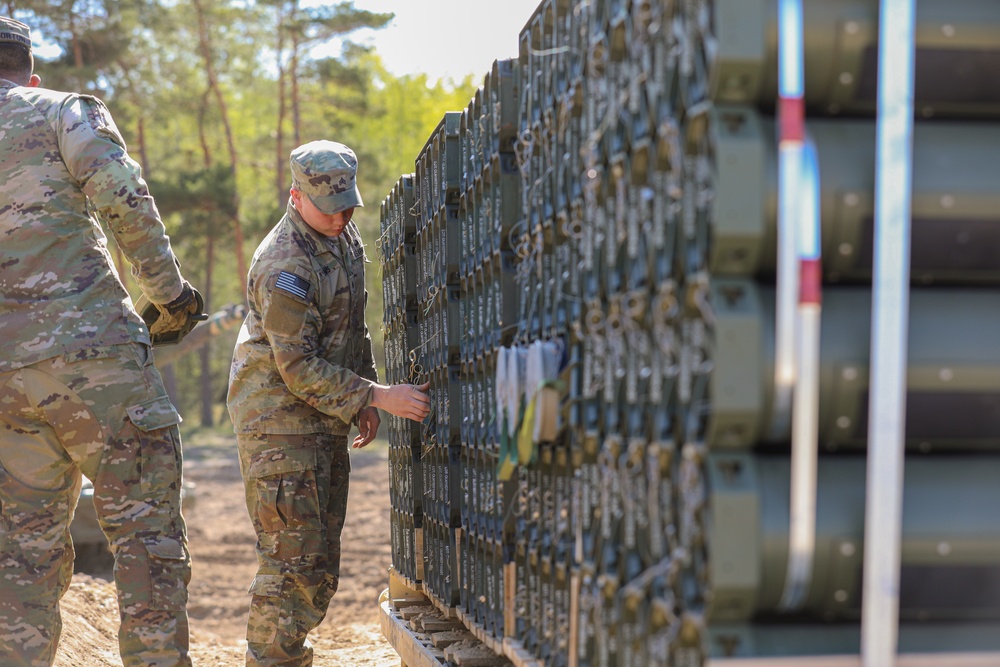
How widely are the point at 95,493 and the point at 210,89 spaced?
2842 cm

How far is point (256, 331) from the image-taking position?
16.6 ft

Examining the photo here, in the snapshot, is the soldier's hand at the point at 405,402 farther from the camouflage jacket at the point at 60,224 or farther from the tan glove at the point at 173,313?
the camouflage jacket at the point at 60,224

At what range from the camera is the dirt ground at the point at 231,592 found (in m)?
6.85

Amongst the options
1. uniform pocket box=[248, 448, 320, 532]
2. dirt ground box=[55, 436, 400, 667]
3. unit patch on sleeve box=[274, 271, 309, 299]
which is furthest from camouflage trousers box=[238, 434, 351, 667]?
dirt ground box=[55, 436, 400, 667]

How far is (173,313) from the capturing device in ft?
14.4

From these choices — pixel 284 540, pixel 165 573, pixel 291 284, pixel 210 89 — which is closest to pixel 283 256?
pixel 291 284

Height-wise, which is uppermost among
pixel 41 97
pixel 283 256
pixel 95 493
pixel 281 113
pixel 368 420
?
pixel 281 113

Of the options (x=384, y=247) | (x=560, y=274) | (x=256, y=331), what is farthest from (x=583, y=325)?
(x=384, y=247)

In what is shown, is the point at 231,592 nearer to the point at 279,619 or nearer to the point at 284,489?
the point at 279,619

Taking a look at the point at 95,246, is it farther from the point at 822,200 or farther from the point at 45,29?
the point at 45,29

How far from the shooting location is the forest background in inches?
954

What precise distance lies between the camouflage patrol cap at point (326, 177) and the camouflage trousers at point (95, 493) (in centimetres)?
111

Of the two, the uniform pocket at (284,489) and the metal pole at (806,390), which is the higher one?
the metal pole at (806,390)

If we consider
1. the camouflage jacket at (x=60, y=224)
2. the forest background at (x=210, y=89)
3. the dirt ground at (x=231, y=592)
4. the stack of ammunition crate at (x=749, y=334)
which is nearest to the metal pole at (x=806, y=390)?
the stack of ammunition crate at (x=749, y=334)
